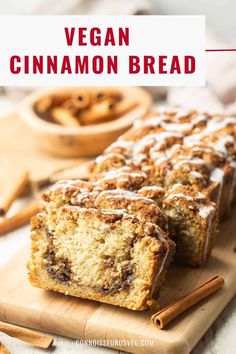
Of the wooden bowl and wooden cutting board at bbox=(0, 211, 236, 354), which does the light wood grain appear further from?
the wooden bowl

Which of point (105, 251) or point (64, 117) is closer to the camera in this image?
point (105, 251)

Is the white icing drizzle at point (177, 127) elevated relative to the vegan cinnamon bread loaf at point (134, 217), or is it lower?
elevated

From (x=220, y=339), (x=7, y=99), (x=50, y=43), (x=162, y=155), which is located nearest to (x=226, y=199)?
(x=162, y=155)

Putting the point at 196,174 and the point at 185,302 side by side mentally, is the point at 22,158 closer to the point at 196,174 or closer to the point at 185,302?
the point at 196,174

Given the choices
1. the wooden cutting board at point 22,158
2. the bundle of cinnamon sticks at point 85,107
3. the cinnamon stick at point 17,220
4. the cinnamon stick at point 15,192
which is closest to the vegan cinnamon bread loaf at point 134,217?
the cinnamon stick at point 17,220

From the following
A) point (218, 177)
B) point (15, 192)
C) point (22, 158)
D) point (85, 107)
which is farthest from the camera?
point (85, 107)

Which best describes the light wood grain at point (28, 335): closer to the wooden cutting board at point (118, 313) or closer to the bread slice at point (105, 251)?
the wooden cutting board at point (118, 313)

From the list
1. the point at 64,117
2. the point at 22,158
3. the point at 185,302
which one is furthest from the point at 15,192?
the point at 185,302
